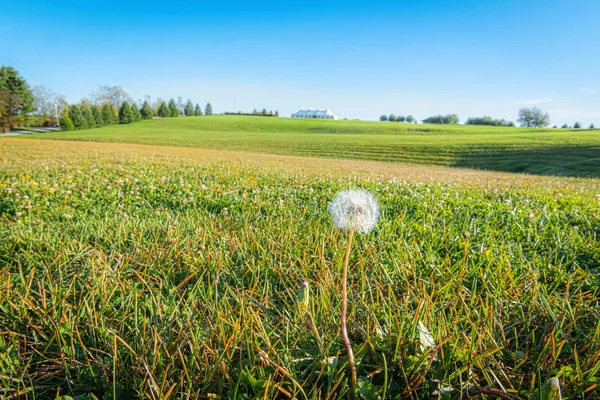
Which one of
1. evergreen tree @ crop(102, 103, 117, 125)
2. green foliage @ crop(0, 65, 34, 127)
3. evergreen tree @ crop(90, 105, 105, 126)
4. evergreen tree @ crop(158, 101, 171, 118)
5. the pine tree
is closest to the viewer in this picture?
green foliage @ crop(0, 65, 34, 127)

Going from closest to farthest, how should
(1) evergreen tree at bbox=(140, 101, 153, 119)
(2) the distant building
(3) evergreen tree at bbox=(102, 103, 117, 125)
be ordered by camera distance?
(3) evergreen tree at bbox=(102, 103, 117, 125) < (1) evergreen tree at bbox=(140, 101, 153, 119) < (2) the distant building

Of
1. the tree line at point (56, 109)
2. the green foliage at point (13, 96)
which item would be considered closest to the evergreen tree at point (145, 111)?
the tree line at point (56, 109)

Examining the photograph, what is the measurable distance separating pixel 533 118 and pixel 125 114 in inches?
5052

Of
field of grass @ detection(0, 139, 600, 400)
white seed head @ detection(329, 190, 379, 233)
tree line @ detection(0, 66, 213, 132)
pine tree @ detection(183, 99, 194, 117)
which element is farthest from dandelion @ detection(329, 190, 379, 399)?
pine tree @ detection(183, 99, 194, 117)

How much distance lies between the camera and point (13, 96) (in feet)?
224

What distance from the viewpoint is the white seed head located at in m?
1.44

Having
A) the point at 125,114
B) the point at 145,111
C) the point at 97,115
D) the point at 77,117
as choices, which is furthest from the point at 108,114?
the point at 145,111

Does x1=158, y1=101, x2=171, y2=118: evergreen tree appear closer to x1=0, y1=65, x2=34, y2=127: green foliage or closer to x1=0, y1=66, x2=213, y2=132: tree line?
x1=0, y1=66, x2=213, y2=132: tree line

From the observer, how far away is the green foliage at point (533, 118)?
10075 centimetres

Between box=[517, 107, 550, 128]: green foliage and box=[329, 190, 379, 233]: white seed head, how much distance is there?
127m

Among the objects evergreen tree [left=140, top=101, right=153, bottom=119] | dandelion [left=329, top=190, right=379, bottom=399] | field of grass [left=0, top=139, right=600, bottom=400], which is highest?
evergreen tree [left=140, top=101, right=153, bottom=119]

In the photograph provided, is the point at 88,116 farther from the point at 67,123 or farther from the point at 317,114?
the point at 317,114

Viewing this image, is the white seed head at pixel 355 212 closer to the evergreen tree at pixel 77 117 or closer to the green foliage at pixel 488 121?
the evergreen tree at pixel 77 117

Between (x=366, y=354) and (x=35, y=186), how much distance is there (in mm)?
5380
